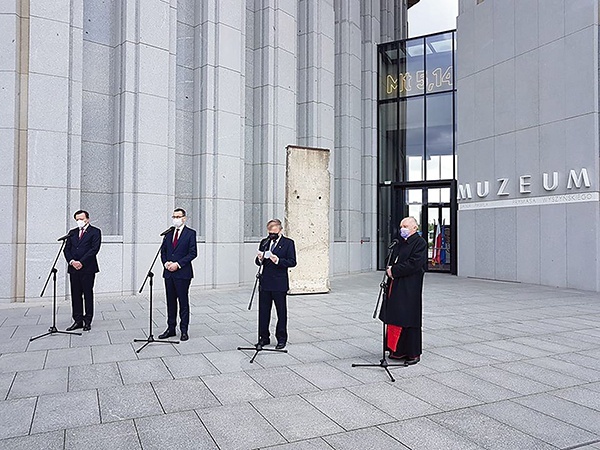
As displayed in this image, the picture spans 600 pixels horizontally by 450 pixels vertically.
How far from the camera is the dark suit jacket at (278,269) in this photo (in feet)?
25.2

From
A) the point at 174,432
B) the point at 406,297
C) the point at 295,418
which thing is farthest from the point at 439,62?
the point at 174,432

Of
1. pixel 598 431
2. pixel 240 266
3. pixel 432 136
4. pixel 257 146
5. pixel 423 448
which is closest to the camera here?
pixel 423 448

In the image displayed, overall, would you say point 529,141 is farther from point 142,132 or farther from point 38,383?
point 38,383

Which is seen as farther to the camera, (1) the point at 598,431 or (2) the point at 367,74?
(2) the point at 367,74

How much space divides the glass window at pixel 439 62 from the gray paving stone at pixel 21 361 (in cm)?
1966

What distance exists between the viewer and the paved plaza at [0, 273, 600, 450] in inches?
178

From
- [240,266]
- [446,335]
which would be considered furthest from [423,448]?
[240,266]

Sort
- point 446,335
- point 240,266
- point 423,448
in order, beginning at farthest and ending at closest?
point 240,266 → point 446,335 → point 423,448

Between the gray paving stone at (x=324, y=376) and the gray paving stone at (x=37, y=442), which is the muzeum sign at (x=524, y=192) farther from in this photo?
the gray paving stone at (x=37, y=442)

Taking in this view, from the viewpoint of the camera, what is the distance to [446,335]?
8.88 m

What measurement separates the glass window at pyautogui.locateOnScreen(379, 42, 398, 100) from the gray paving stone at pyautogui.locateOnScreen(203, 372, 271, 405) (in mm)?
19617

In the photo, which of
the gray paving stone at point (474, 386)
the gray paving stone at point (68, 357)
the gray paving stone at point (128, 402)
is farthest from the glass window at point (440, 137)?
the gray paving stone at point (128, 402)

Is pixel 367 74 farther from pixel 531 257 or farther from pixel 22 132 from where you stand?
pixel 22 132

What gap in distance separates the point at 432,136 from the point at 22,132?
1633 cm
